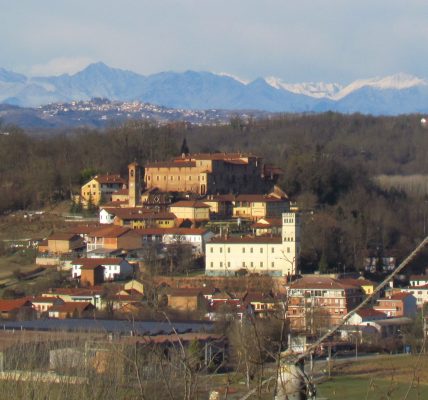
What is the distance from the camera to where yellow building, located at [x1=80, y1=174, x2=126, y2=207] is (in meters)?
41.2

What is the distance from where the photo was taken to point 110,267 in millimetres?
34438

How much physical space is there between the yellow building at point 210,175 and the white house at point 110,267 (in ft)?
21.0

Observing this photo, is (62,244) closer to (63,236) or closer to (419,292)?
(63,236)

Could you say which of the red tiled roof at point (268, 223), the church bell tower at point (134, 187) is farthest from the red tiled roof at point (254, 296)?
the church bell tower at point (134, 187)

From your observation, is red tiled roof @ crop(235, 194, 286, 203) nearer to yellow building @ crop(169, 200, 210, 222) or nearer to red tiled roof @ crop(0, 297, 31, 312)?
yellow building @ crop(169, 200, 210, 222)

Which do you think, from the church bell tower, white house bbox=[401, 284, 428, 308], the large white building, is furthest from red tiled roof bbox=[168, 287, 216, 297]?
the church bell tower

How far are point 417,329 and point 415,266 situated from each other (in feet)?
36.0

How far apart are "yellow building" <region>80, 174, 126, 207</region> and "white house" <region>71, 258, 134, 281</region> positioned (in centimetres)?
676

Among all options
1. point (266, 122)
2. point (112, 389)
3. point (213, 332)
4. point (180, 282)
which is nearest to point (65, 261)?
point (180, 282)

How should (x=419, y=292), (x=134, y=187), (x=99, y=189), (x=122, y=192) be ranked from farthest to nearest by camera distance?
(x=99, y=189) < (x=122, y=192) < (x=134, y=187) < (x=419, y=292)

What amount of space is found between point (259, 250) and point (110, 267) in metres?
4.29

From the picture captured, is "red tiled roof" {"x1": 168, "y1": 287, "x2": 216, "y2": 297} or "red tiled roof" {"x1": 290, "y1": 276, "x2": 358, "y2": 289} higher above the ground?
"red tiled roof" {"x1": 290, "y1": 276, "x2": 358, "y2": 289}

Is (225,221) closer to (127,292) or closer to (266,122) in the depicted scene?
(127,292)

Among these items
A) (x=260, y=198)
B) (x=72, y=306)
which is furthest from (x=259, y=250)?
(x=72, y=306)
